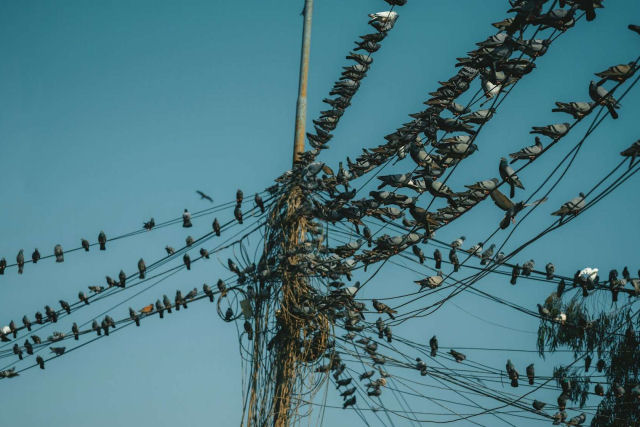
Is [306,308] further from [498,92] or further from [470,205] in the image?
[498,92]

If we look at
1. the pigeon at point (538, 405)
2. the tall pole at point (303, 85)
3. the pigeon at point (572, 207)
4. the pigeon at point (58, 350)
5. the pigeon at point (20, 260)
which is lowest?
the pigeon at point (538, 405)

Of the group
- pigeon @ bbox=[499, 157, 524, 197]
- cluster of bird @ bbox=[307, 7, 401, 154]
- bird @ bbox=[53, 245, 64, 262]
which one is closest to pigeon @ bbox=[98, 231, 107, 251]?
bird @ bbox=[53, 245, 64, 262]

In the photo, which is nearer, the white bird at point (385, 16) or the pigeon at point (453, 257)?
the white bird at point (385, 16)

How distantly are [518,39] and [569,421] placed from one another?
5013 mm

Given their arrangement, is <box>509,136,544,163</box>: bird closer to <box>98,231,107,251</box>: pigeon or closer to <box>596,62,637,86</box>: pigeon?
<box>596,62,637,86</box>: pigeon

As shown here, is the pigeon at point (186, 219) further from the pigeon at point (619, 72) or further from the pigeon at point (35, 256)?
the pigeon at point (619, 72)

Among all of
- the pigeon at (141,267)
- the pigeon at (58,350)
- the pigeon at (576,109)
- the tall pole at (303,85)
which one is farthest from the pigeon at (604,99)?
the pigeon at (58,350)

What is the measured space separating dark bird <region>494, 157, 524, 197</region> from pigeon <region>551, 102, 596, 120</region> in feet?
2.57

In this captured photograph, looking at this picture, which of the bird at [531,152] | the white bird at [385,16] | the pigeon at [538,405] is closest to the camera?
the bird at [531,152]

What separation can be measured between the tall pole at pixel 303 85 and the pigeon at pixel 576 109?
14.1 feet

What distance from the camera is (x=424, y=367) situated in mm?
8969

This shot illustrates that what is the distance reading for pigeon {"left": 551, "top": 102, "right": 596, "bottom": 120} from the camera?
565 centimetres

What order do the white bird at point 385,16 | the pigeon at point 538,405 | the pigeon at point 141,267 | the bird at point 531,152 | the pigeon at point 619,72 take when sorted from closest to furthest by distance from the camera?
the pigeon at point 619,72 → the bird at point 531,152 → the white bird at point 385,16 → the pigeon at point 538,405 → the pigeon at point 141,267

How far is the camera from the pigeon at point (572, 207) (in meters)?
6.43
